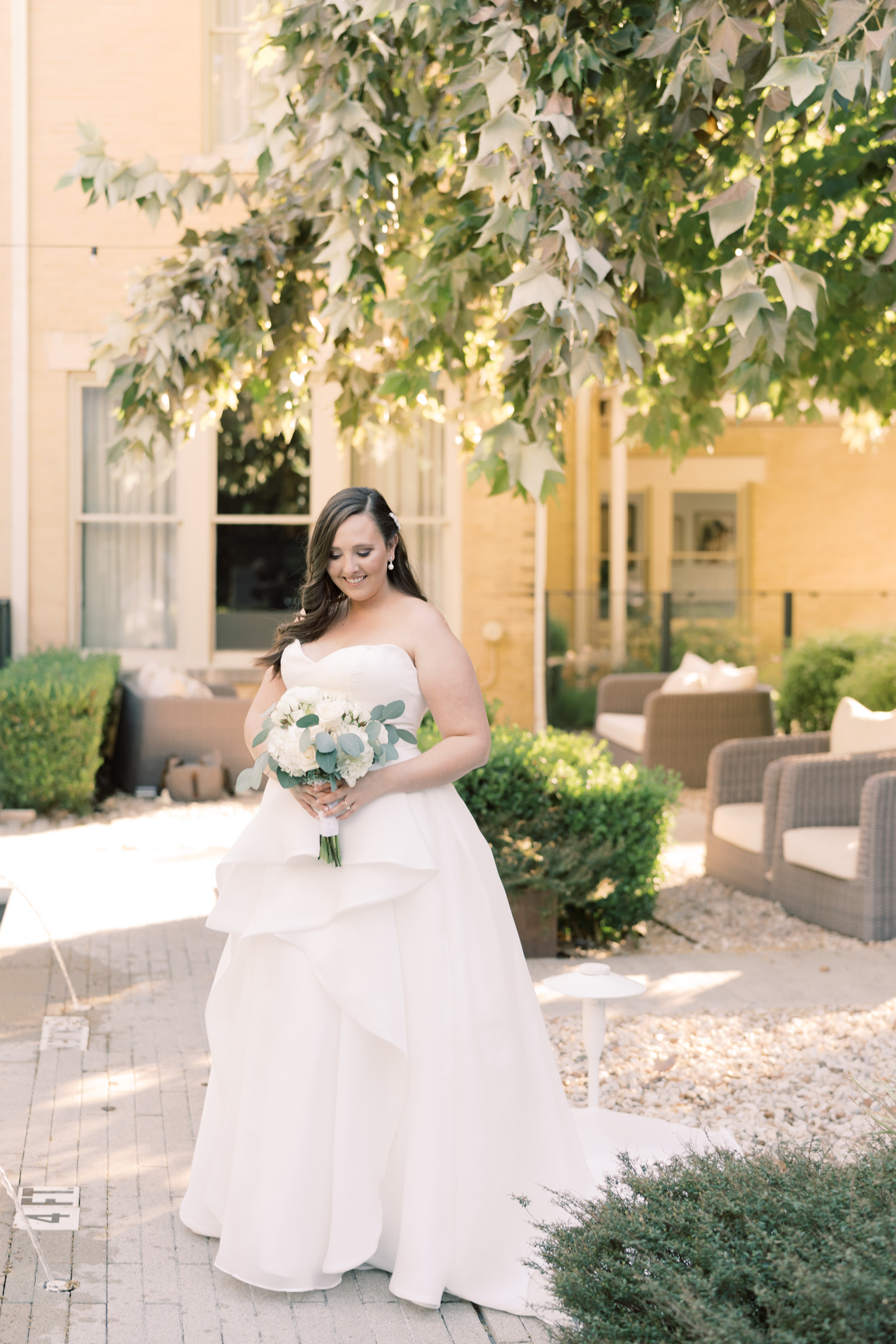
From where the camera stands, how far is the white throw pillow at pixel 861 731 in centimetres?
711

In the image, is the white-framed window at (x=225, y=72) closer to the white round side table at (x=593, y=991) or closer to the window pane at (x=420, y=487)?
the window pane at (x=420, y=487)

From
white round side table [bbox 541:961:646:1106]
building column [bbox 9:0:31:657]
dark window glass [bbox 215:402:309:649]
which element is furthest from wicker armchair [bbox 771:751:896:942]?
building column [bbox 9:0:31:657]

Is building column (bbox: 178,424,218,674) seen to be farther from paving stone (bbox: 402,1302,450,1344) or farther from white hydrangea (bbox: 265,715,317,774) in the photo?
paving stone (bbox: 402,1302,450,1344)

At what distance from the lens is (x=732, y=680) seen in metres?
10.9

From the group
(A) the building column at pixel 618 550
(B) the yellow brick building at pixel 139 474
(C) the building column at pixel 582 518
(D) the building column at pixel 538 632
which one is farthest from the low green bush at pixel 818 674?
(C) the building column at pixel 582 518

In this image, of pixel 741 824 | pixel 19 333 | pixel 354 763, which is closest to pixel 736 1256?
pixel 354 763

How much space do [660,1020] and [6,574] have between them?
7789 millimetres

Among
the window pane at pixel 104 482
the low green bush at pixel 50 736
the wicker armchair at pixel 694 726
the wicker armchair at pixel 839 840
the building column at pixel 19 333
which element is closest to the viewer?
the wicker armchair at pixel 839 840

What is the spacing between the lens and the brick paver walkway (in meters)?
2.94

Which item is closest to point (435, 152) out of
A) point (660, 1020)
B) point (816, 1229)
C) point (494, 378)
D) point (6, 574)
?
point (494, 378)

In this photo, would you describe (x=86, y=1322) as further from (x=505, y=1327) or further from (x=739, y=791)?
(x=739, y=791)

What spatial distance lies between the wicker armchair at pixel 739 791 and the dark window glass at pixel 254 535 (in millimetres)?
5041

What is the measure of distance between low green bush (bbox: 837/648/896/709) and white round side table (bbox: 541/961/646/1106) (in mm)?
7229

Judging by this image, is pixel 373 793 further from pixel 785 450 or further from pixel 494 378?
pixel 785 450
